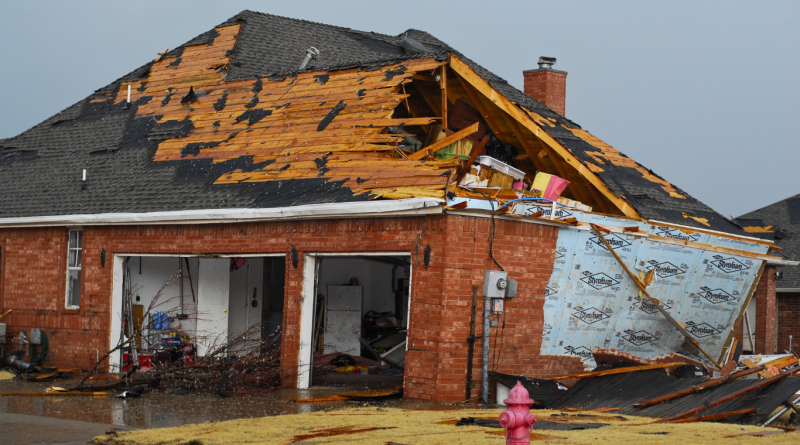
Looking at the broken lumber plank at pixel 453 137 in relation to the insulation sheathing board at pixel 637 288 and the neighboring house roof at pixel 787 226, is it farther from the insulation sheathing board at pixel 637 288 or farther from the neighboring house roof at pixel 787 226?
the neighboring house roof at pixel 787 226

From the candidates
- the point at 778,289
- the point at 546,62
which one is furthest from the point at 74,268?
the point at 778,289

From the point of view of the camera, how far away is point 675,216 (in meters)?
13.7

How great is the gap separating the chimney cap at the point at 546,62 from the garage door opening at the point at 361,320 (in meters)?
6.68

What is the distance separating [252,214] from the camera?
42.5 ft

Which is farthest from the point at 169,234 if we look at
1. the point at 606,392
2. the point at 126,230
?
the point at 606,392

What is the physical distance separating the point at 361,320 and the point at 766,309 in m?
8.81

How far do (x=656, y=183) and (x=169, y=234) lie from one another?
8.54m

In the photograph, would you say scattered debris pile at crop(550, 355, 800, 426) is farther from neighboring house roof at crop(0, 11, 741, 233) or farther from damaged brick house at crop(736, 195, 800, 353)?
damaged brick house at crop(736, 195, 800, 353)

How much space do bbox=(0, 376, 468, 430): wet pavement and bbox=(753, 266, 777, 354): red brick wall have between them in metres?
9.86

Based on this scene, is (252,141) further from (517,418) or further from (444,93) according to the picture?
(517,418)

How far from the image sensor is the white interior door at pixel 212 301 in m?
16.1

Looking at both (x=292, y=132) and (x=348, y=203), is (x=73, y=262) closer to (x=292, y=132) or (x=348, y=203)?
(x=292, y=132)

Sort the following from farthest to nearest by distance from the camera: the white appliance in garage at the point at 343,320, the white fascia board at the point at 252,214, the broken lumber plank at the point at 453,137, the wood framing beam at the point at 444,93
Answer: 1. the white appliance in garage at the point at 343,320
2. the wood framing beam at the point at 444,93
3. the broken lumber plank at the point at 453,137
4. the white fascia board at the point at 252,214

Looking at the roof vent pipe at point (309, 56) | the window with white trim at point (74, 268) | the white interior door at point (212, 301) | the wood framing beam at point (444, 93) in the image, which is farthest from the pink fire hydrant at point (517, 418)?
the roof vent pipe at point (309, 56)
